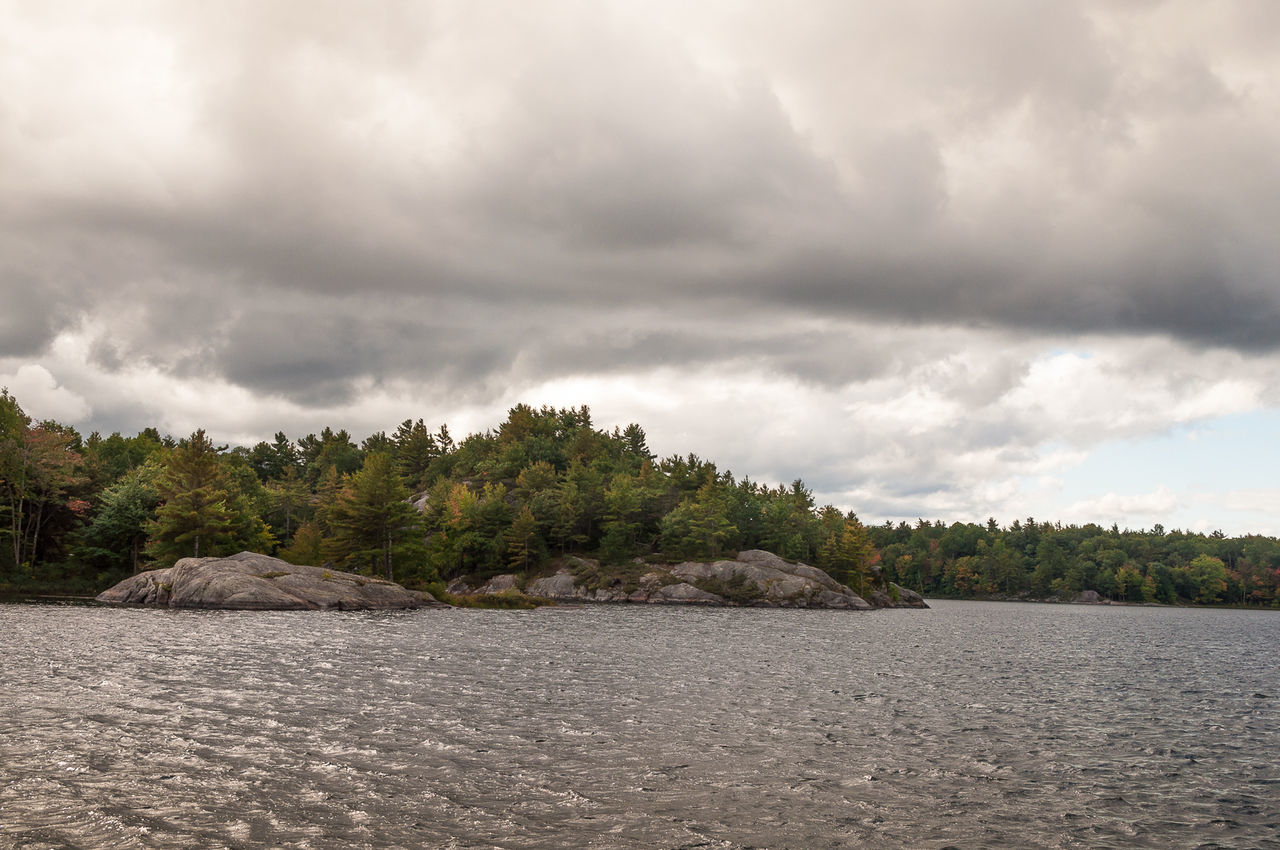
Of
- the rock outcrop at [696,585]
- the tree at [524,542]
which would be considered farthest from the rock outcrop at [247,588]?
the tree at [524,542]

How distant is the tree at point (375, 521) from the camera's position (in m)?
115

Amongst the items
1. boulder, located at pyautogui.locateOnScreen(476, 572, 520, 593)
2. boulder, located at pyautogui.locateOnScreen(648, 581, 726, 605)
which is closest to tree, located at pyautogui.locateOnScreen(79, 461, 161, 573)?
boulder, located at pyautogui.locateOnScreen(476, 572, 520, 593)

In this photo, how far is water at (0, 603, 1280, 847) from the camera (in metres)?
Result: 18.0

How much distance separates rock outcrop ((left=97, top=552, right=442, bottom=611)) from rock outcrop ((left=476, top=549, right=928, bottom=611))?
171 ft

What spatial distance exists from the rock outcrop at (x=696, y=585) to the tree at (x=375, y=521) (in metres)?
32.1

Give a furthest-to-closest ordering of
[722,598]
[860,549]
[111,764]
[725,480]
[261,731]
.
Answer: [725,480] → [860,549] → [722,598] → [261,731] → [111,764]

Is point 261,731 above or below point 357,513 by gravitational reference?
below

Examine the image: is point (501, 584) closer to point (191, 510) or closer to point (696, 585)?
point (696, 585)

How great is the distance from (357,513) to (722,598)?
206ft

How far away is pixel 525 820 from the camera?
1814cm

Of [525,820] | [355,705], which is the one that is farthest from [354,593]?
[525,820]

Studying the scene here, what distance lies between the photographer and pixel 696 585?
143750 millimetres

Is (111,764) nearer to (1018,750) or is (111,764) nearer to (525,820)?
(525,820)

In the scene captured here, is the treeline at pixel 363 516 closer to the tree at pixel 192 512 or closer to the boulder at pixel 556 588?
the tree at pixel 192 512
